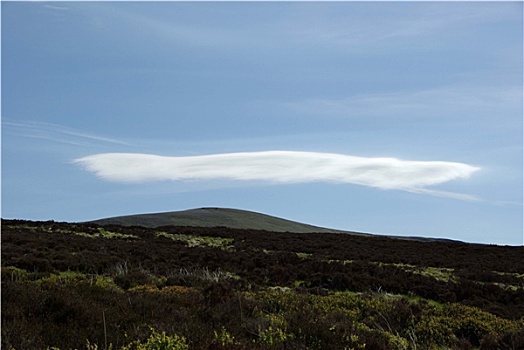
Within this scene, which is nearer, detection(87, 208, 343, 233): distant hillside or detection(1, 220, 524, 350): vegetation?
detection(1, 220, 524, 350): vegetation

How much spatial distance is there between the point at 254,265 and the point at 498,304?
8807mm

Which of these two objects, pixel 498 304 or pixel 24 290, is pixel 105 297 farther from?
pixel 498 304

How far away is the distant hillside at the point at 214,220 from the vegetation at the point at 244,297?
43.3 meters

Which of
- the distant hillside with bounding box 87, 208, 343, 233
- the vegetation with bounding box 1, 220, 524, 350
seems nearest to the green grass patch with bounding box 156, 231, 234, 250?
the vegetation with bounding box 1, 220, 524, 350

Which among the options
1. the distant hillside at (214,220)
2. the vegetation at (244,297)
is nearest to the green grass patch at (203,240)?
the vegetation at (244,297)

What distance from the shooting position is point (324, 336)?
8156 mm

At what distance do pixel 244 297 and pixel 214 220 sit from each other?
71.0 m

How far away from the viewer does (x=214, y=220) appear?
81.9m

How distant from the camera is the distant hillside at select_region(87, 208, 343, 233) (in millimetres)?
74062

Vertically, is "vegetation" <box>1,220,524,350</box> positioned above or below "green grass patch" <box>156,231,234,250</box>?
below

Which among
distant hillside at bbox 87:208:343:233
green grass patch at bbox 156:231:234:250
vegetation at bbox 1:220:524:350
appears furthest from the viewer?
distant hillside at bbox 87:208:343:233

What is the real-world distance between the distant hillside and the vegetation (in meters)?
43.3

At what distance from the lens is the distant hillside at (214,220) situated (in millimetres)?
74062

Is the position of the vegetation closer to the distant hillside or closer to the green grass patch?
the green grass patch
